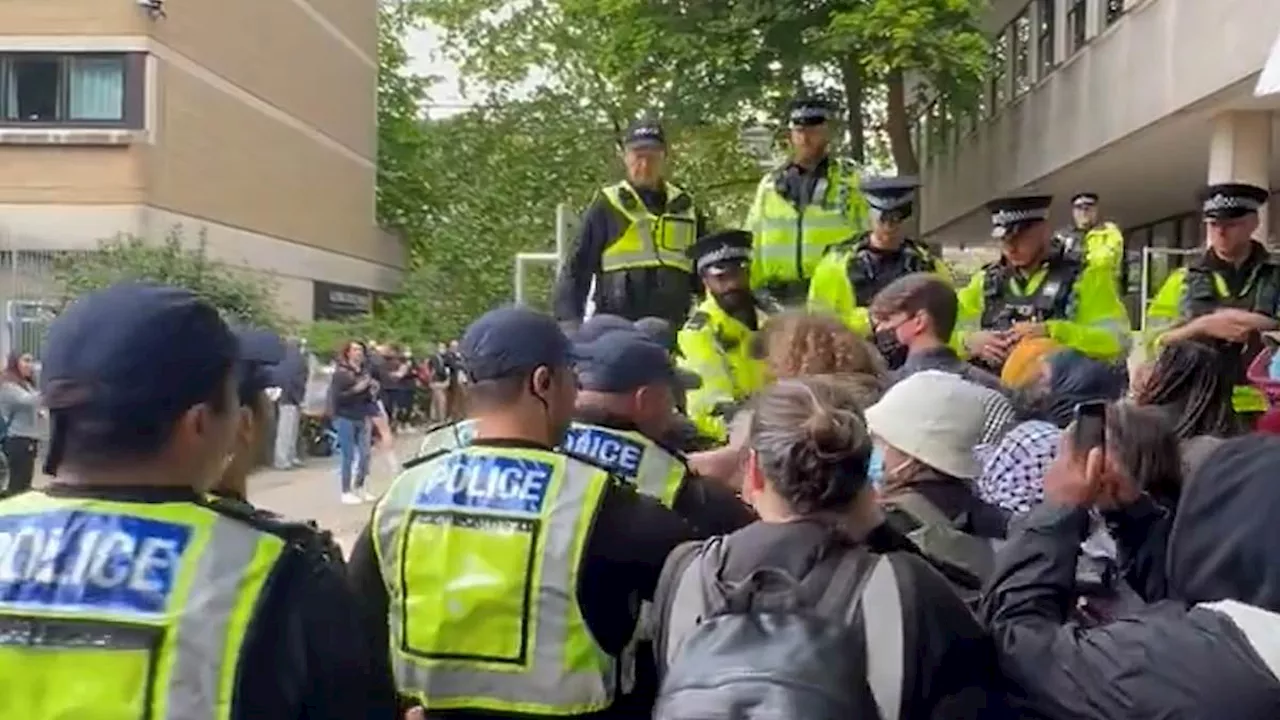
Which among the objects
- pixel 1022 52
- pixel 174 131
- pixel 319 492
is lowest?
pixel 319 492

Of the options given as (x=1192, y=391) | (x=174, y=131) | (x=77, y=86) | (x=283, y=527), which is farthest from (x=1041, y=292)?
(x=174, y=131)

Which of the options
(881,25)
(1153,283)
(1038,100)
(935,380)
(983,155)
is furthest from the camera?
(983,155)

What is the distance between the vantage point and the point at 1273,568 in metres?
3.13

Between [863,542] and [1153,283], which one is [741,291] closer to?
[863,542]

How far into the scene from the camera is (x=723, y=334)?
779 cm

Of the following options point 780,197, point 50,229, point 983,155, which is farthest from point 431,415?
point 780,197

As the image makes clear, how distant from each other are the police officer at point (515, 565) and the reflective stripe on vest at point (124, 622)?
134 centimetres

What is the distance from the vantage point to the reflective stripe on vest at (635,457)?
508cm

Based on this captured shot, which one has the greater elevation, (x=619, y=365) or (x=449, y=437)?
(x=619, y=365)

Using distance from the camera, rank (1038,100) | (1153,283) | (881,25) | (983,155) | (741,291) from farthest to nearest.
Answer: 1. (983,155)
2. (1038,100)
3. (881,25)
4. (1153,283)
5. (741,291)

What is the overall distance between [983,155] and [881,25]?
10.8 metres

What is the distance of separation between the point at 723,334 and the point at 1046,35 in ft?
75.8

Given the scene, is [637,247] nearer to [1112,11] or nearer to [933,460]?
[933,460]

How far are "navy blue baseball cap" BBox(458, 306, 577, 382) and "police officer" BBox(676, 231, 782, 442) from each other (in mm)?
2988
